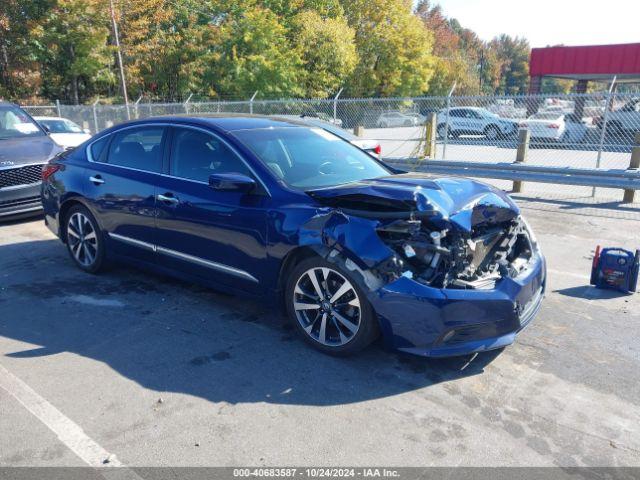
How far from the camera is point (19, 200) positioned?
8008 mm

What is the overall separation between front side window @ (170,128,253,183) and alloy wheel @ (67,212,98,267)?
1482 mm

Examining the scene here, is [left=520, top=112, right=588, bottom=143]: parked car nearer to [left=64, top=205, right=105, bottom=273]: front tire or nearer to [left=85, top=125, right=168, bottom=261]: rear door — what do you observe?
[left=85, top=125, right=168, bottom=261]: rear door

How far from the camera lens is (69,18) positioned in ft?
86.2

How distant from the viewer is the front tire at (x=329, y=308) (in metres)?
3.65

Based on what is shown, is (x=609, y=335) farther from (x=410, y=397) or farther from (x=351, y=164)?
(x=351, y=164)

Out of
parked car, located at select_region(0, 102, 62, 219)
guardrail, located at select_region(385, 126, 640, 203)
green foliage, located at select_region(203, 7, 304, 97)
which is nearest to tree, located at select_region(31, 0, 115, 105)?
green foliage, located at select_region(203, 7, 304, 97)

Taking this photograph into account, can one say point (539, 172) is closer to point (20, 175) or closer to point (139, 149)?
point (139, 149)

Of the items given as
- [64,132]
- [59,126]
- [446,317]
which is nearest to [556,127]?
[64,132]

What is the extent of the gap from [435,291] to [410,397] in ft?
2.25

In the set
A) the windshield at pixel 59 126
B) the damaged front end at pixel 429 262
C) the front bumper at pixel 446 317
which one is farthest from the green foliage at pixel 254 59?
the front bumper at pixel 446 317

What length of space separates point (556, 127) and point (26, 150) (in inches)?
666

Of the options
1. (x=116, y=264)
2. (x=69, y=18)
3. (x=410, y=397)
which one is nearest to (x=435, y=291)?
(x=410, y=397)

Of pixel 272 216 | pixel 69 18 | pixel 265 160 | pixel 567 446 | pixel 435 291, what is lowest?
pixel 567 446

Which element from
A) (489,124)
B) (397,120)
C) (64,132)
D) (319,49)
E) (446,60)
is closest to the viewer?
(64,132)
